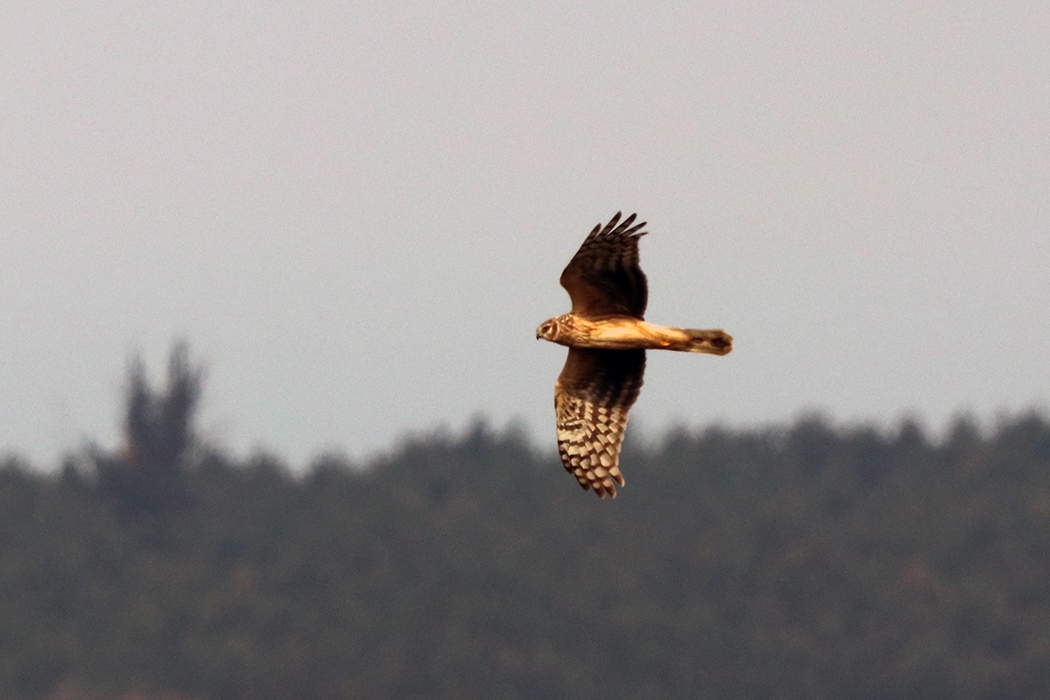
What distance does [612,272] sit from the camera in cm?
1545

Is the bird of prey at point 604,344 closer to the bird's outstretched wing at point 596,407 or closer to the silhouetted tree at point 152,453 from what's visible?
the bird's outstretched wing at point 596,407

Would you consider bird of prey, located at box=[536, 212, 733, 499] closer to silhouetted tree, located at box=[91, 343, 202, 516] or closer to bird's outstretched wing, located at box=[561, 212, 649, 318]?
bird's outstretched wing, located at box=[561, 212, 649, 318]

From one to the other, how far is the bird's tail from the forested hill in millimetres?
85152

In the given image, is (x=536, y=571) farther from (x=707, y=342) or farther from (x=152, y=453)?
(x=707, y=342)

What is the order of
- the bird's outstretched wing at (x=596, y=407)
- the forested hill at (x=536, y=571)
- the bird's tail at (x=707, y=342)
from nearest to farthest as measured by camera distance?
the bird's tail at (x=707, y=342) < the bird's outstretched wing at (x=596, y=407) < the forested hill at (x=536, y=571)

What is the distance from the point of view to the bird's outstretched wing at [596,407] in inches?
640

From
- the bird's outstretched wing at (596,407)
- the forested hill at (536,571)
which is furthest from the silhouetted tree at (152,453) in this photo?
the bird's outstretched wing at (596,407)

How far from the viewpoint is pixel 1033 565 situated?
11162cm

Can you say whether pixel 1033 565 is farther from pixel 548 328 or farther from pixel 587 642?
pixel 548 328

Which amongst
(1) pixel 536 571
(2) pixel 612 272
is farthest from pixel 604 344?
(1) pixel 536 571

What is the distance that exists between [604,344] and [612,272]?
661 mm

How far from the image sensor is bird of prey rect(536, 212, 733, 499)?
50.1 feet

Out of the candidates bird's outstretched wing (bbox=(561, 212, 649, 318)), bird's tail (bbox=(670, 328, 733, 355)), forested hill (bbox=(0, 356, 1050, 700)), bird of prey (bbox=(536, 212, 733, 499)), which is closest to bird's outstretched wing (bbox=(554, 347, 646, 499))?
bird of prey (bbox=(536, 212, 733, 499))

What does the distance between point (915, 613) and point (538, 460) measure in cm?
3123
